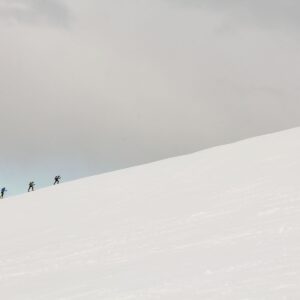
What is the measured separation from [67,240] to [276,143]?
17.0 ft

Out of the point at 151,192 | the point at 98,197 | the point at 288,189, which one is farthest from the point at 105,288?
the point at 98,197

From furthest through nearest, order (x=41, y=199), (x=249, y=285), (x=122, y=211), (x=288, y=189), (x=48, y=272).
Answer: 1. (x=41, y=199)
2. (x=122, y=211)
3. (x=288, y=189)
4. (x=48, y=272)
5. (x=249, y=285)

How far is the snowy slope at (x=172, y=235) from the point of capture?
13.9ft

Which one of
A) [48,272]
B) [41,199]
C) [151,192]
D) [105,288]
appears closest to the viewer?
[105,288]

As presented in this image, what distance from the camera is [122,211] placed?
316 inches

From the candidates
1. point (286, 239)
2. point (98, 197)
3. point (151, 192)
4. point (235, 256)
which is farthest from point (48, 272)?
point (98, 197)

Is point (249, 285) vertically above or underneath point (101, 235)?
underneath

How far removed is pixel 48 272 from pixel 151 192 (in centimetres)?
379

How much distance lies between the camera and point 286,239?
15.5 feet

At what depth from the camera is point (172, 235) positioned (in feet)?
19.3

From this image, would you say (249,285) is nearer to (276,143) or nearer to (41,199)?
(276,143)

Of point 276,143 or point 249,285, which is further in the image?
point 276,143

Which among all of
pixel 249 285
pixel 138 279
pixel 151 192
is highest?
pixel 151 192

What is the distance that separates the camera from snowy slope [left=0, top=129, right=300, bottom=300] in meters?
4.23
